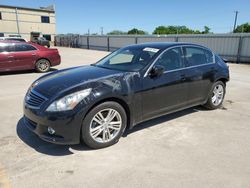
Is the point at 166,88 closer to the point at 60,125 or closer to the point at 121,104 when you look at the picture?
the point at 121,104

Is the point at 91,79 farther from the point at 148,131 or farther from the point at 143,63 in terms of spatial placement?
the point at 148,131

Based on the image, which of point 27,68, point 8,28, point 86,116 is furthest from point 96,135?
point 8,28

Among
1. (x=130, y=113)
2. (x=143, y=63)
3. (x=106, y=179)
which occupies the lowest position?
(x=106, y=179)

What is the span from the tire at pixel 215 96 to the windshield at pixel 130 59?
1856mm

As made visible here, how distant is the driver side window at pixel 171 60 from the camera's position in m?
4.19

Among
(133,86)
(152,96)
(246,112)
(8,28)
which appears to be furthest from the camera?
(8,28)

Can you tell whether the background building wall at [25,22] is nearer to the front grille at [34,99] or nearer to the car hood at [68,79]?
the car hood at [68,79]

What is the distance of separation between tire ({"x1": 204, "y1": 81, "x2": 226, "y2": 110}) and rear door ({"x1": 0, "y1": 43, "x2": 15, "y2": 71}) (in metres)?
8.19

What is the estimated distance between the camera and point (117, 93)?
3496 mm

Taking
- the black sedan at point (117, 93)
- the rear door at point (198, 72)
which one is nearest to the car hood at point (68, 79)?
→ the black sedan at point (117, 93)

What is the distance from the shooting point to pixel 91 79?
141 inches

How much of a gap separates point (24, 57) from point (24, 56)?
0.14 ft

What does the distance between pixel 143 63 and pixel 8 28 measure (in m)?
45.4

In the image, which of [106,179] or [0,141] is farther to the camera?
[0,141]
